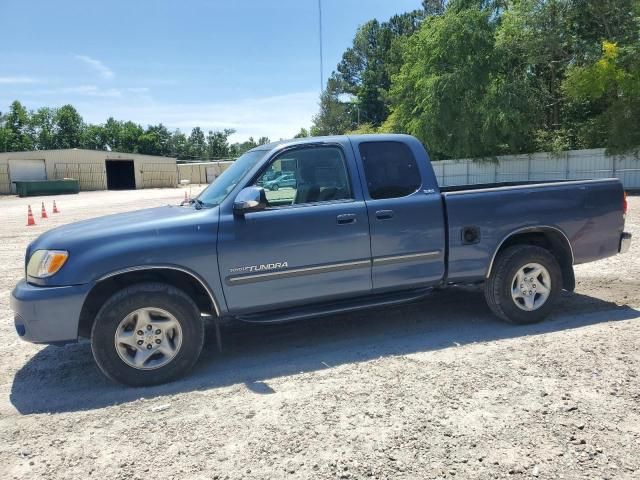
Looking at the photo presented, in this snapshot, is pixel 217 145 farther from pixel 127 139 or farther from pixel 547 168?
pixel 547 168

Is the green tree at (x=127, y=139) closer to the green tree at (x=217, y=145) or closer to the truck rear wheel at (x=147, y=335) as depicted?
the green tree at (x=217, y=145)

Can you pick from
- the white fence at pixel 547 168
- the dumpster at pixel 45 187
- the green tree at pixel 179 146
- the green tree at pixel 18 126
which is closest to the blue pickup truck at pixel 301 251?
the white fence at pixel 547 168

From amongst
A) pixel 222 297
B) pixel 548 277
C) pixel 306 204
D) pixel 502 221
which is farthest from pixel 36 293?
pixel 548 277

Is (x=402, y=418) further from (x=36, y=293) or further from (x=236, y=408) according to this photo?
(x=36, y=293)

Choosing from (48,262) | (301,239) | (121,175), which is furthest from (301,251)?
(121,175)

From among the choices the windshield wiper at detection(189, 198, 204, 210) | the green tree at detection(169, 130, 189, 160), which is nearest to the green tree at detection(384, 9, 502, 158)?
the windshield wiper at detection(189, 198, 204, 210)

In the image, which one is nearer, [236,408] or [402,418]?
[402,418]

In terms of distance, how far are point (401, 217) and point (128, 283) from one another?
2.55 m

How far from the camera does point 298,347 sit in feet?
16.3

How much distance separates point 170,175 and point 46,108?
39125 millimetres

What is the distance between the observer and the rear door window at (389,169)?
4.94 meters

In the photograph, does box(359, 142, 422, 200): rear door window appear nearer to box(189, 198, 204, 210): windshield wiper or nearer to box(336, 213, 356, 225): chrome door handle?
box(336, 213, 356, 225): chrome door handle

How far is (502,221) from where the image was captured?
517 centimetres

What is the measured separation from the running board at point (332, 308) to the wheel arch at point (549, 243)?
0.97m
